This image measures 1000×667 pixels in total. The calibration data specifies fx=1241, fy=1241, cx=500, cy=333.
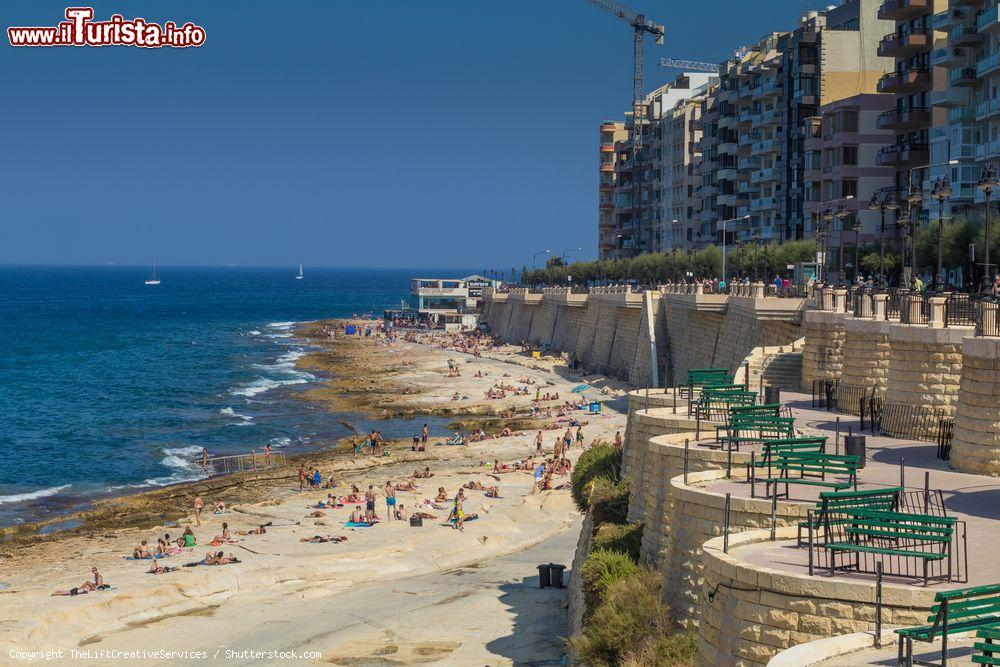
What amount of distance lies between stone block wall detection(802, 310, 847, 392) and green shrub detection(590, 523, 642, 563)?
34.3 feet

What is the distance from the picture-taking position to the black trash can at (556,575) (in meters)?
26.8

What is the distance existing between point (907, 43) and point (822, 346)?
1270 inches

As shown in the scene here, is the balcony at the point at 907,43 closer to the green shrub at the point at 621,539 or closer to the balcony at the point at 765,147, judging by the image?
the balcony at the point at 765,147

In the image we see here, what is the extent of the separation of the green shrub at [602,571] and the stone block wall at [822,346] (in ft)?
38.5

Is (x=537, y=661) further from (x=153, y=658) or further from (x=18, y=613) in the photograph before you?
(x=18, y=613)

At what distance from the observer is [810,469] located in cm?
1481

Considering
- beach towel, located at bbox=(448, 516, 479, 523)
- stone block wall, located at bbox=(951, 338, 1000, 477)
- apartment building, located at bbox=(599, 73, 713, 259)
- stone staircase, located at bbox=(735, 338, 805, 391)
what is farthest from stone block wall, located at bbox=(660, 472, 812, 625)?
apartment building, located at bbox=(599, 73, 713, 259)

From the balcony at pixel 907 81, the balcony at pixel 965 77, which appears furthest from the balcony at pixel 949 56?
the balcony at pixel 907 81

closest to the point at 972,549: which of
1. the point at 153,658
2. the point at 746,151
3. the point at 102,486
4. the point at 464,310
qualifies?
the point at 153,658

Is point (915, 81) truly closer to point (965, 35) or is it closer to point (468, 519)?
point (965, 35)

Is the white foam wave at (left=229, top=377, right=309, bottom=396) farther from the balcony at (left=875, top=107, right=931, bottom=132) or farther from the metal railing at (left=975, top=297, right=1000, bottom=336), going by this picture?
the metal railing at (left=975, top=297, right=1000, bottom=336)

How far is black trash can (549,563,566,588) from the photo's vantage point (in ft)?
87.8

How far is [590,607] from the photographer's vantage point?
59.0 feet

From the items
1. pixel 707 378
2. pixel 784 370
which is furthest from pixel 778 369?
pixel 707 378
